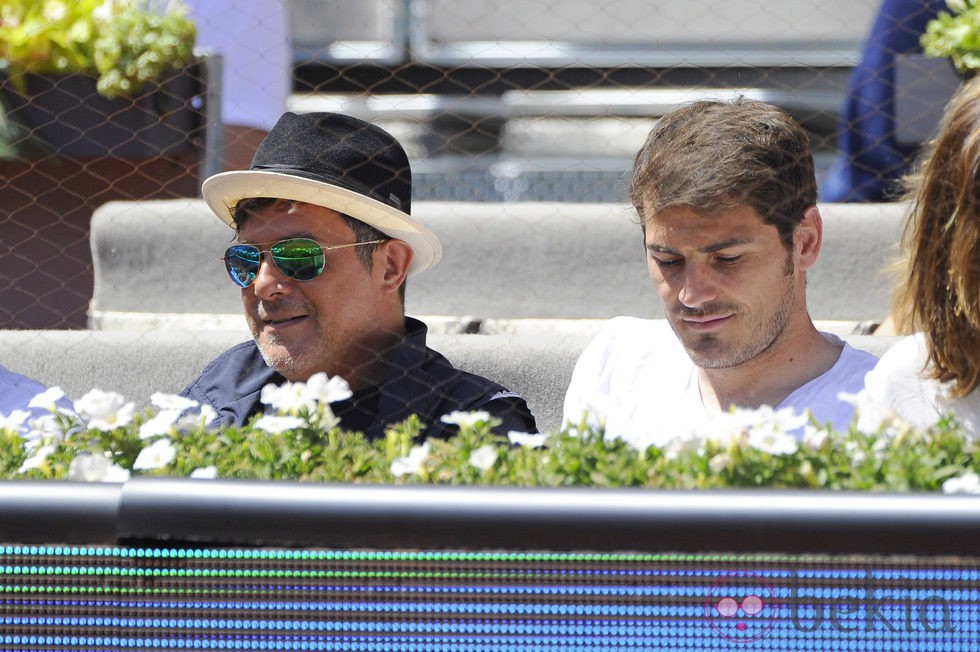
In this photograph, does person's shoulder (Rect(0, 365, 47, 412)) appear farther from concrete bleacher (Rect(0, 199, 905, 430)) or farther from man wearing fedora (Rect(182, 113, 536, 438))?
concrete bleacher (Rect(0, 199, 905, 430))

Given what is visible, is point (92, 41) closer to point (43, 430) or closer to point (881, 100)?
point (43, 430)

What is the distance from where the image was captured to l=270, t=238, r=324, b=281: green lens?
238cm

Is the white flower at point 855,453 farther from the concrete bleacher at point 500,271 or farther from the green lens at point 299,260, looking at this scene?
the concrete bleacher at point 500,271

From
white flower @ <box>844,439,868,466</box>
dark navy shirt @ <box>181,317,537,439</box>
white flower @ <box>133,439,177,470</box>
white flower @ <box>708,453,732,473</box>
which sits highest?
white flower @ <box>708,453,732,473</box>

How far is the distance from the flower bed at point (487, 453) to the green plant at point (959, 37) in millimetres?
1977

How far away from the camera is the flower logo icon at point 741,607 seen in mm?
1265

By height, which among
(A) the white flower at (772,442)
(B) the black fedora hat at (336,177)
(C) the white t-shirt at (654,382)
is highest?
(A) the white flower at (772,442)

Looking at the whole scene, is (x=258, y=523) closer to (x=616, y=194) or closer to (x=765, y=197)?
(x=765, y=197)

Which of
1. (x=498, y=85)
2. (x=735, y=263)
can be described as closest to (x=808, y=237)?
(x=735, y=263)

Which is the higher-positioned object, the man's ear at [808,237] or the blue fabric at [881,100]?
the man's ear at [808,237]

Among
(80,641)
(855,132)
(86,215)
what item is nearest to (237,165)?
(86,215)

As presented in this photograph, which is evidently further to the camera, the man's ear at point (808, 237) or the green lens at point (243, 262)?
the green lens at point (243, 262)

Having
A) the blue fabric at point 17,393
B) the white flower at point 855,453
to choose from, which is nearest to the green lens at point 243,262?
the blue fabric at point 17,393

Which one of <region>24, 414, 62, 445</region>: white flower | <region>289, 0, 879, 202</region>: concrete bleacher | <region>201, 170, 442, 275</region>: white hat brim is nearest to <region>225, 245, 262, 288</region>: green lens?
<region>201, 170, 442, 275</region>: white hat brim
